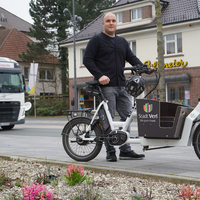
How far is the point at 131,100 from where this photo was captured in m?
5.97

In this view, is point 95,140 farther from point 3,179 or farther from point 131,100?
point 3,179

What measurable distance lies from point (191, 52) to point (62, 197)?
22.6 m

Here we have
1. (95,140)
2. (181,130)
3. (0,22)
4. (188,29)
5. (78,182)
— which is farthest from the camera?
(0,22)

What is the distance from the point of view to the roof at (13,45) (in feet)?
151

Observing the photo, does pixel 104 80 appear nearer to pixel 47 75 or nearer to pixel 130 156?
pixel 130 156

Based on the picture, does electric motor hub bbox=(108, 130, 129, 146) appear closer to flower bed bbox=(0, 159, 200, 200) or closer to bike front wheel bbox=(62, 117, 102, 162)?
bike front wheel bbox=(62, 117, 102, 162)

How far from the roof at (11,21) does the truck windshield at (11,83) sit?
42.5m

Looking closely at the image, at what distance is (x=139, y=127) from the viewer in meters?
5.23

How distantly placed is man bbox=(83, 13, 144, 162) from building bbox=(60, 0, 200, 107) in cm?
1942

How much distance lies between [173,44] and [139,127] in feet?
71.0

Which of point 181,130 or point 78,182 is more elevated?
point 181,130

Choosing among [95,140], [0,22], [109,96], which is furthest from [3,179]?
[0,22]

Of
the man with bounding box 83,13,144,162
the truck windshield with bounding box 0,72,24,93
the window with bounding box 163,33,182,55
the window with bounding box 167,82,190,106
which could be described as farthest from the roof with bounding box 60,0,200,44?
the man with bounding box 83,13,144,162

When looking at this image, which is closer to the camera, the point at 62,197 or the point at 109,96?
the point at 62,197
